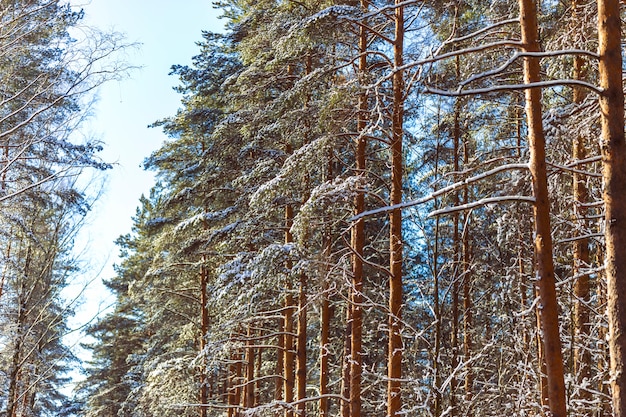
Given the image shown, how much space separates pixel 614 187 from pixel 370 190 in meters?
4.24

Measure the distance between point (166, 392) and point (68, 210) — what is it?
597cm

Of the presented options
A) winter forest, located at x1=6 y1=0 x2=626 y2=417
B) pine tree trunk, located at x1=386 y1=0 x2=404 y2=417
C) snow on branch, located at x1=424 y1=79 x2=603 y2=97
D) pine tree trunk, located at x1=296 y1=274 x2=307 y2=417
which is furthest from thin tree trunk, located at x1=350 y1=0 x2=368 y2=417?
snow on branch, located at x1=424 y1=79 x2=603 y2=97

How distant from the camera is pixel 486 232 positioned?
38.2 ft

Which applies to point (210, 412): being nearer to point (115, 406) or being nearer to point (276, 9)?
point (115, 406)

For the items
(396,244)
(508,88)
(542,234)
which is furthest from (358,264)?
(508,88)

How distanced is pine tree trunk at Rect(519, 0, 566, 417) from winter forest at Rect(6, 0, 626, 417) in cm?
2

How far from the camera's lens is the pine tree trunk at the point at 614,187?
381 centimetres

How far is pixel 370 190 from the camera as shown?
26.5 ft

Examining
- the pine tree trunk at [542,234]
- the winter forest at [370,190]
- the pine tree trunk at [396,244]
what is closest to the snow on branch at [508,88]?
the winter forest at [370,190]

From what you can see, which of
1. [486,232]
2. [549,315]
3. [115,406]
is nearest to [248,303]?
[486,232]

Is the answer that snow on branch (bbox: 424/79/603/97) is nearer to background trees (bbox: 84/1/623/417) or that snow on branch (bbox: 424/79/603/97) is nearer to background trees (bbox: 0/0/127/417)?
background trees (bbox: 84/1/623/417)

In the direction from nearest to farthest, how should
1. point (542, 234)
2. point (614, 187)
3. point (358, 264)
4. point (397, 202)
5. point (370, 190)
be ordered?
point (614, 187) < point (542, 234) < point (397, 202) < point (370, 190) < point (358, 264)

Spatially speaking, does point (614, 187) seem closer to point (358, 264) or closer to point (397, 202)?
point (397, 202)

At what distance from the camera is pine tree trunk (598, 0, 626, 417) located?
3.81 meters
